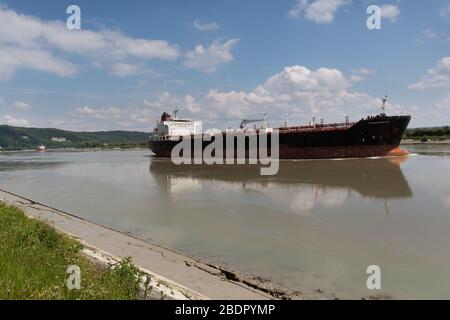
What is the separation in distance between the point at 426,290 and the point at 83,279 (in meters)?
6.01

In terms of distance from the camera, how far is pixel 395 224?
497 inches

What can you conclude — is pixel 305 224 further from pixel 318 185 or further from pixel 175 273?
pixel 318 185

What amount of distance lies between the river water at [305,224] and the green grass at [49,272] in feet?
10.6

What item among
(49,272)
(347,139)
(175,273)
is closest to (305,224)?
(175,273)

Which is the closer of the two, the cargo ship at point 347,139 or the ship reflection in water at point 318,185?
the ship reflection in water at point 318,185

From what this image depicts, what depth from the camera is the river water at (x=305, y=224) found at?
26.7ft

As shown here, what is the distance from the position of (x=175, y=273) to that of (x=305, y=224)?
6196 millimetres

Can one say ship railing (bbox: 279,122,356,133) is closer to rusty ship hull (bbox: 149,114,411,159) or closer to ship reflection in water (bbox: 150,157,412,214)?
rusty ship hull (bbox: 149,114,411,159)

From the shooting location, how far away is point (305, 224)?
42.5ft

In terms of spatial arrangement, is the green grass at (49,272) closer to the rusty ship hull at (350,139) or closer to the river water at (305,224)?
the river water at (305,224)

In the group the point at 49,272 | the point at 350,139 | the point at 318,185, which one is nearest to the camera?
the point at 49,272

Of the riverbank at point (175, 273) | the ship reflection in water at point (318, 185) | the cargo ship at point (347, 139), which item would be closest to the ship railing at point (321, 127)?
the cargo ship at point (347, 139)
